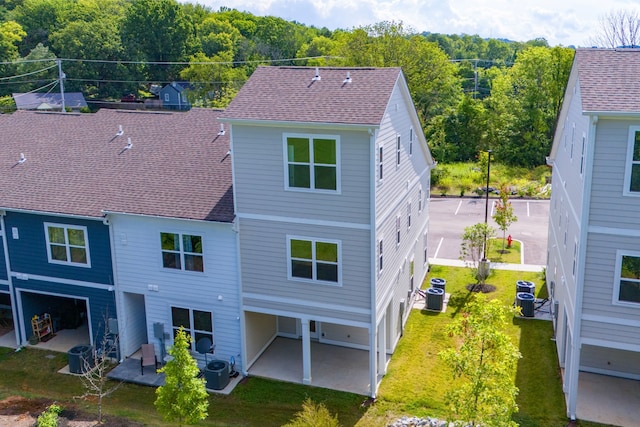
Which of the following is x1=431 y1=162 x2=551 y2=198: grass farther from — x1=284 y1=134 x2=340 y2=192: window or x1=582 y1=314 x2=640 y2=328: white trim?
x1=284 y1=134 x2=340 y2=192: window

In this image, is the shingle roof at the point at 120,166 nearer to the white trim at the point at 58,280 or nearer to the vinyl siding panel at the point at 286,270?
the vinyl siding panel at the point at 286,270

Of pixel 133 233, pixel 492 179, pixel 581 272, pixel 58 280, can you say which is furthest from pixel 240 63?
pixel 581 272

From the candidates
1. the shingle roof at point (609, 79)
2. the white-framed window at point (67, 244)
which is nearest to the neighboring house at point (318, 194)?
the shingle roof at point (609, 79)

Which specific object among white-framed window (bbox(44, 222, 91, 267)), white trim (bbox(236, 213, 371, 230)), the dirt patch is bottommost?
the dirt patch

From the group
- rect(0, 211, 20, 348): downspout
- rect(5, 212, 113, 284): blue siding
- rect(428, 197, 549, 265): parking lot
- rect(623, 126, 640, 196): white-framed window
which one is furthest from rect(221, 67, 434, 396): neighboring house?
rect(428, 197, 549, 265): parking lot

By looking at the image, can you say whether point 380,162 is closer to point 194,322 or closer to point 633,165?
point 633,165

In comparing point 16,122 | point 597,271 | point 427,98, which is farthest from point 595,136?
point 427,98
